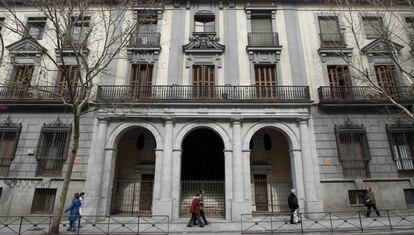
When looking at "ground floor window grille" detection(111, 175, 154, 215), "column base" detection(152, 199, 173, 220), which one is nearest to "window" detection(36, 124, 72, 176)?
"ground floor window grille" detection(111, 175, 154, 215)

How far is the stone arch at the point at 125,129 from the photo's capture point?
45.4 ft

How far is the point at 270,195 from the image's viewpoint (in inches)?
588

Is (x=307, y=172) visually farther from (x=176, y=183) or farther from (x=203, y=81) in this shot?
(x=203, y=81)

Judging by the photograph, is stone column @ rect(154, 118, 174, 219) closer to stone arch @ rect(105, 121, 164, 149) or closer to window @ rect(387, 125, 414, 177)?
stone arch @ rect(105, 121, 164, 149)

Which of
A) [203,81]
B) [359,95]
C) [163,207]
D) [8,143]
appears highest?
[203,81]

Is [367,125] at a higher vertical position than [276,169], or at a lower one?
higher

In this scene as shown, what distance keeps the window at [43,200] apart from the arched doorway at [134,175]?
3145mm

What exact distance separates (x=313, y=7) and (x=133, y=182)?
16721 millimetres

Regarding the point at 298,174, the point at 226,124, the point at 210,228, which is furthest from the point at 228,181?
the point at 298,174

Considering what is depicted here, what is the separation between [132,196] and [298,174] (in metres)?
9.65

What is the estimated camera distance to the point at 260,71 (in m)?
16.0

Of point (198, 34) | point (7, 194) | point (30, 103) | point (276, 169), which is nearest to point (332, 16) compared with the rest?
point (198, 34)

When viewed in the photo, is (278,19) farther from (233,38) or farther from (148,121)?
(148,121)

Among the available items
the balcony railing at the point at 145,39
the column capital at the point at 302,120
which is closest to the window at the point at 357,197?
the column capital at the point at 302,120
